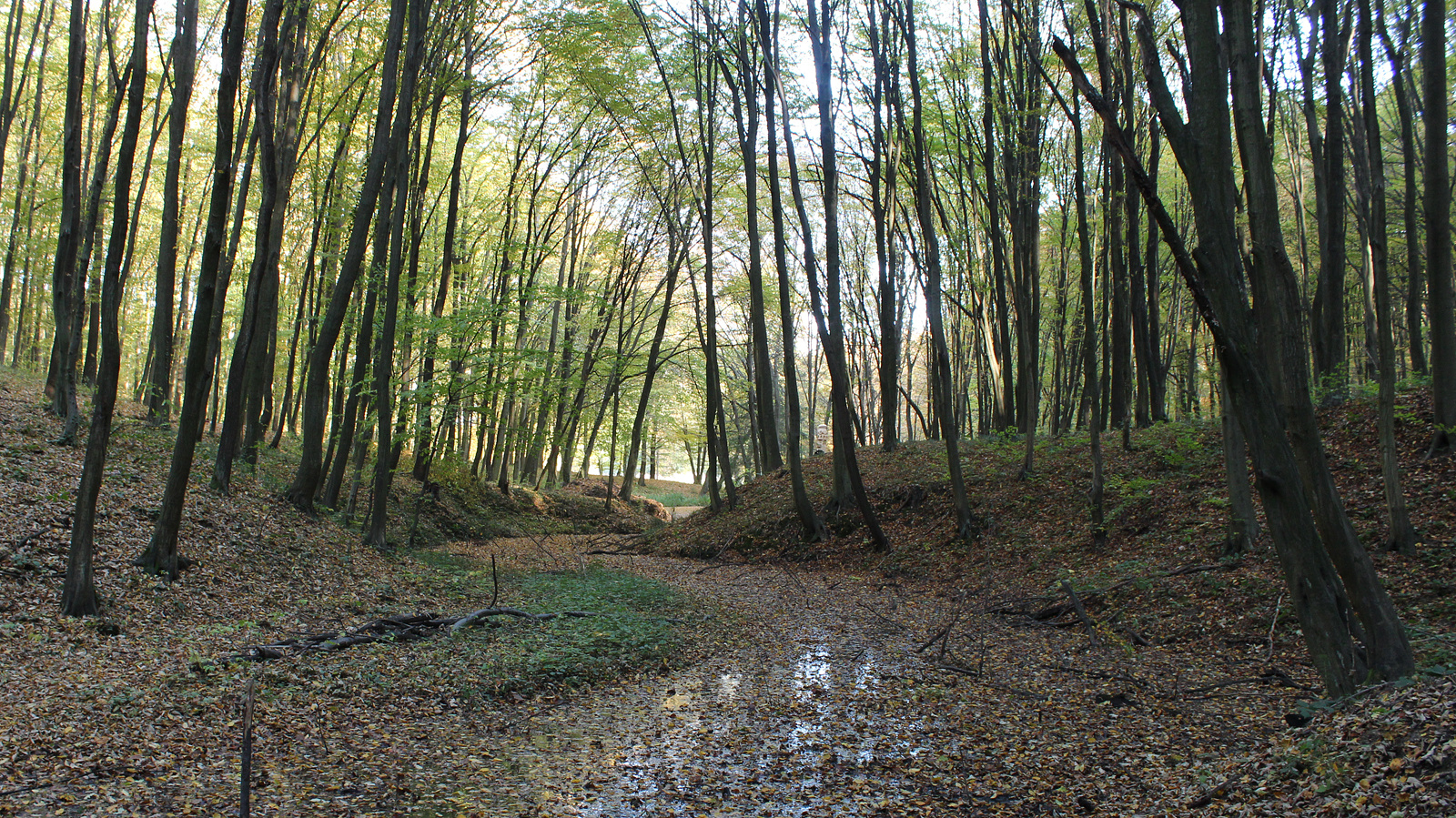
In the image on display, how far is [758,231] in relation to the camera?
17109 mm

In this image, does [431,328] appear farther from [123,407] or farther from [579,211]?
[579,211]

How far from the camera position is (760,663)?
24.4ft

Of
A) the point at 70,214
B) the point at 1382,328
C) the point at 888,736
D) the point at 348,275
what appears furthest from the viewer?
the point at 348,275

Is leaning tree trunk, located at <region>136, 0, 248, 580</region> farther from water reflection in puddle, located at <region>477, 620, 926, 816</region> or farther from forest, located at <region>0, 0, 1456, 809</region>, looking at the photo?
water reflection in puddle, located at <region>477, 620, 926, 816</region>

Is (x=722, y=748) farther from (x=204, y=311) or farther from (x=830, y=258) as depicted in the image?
(x=830, y=258)

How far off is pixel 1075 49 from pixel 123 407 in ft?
74.3

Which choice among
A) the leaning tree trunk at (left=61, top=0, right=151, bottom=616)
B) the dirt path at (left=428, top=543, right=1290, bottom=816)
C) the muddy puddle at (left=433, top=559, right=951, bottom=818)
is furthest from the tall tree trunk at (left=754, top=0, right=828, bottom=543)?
the leaning tree trunk at (left=61, top=0, right=151, bottom=616)

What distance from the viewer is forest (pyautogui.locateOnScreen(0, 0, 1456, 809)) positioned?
5.07m

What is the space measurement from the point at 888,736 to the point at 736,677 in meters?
2.00

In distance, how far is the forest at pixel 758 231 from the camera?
507 centimetres

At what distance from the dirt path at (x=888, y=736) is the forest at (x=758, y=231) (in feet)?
4.11

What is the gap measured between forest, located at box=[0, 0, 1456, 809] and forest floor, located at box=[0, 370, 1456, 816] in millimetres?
455

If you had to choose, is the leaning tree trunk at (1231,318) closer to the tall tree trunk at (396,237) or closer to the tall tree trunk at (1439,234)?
the tall tree trunk at (1439,234)

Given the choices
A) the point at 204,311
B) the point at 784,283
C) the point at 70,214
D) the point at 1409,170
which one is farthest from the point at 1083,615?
the point at 70,214
